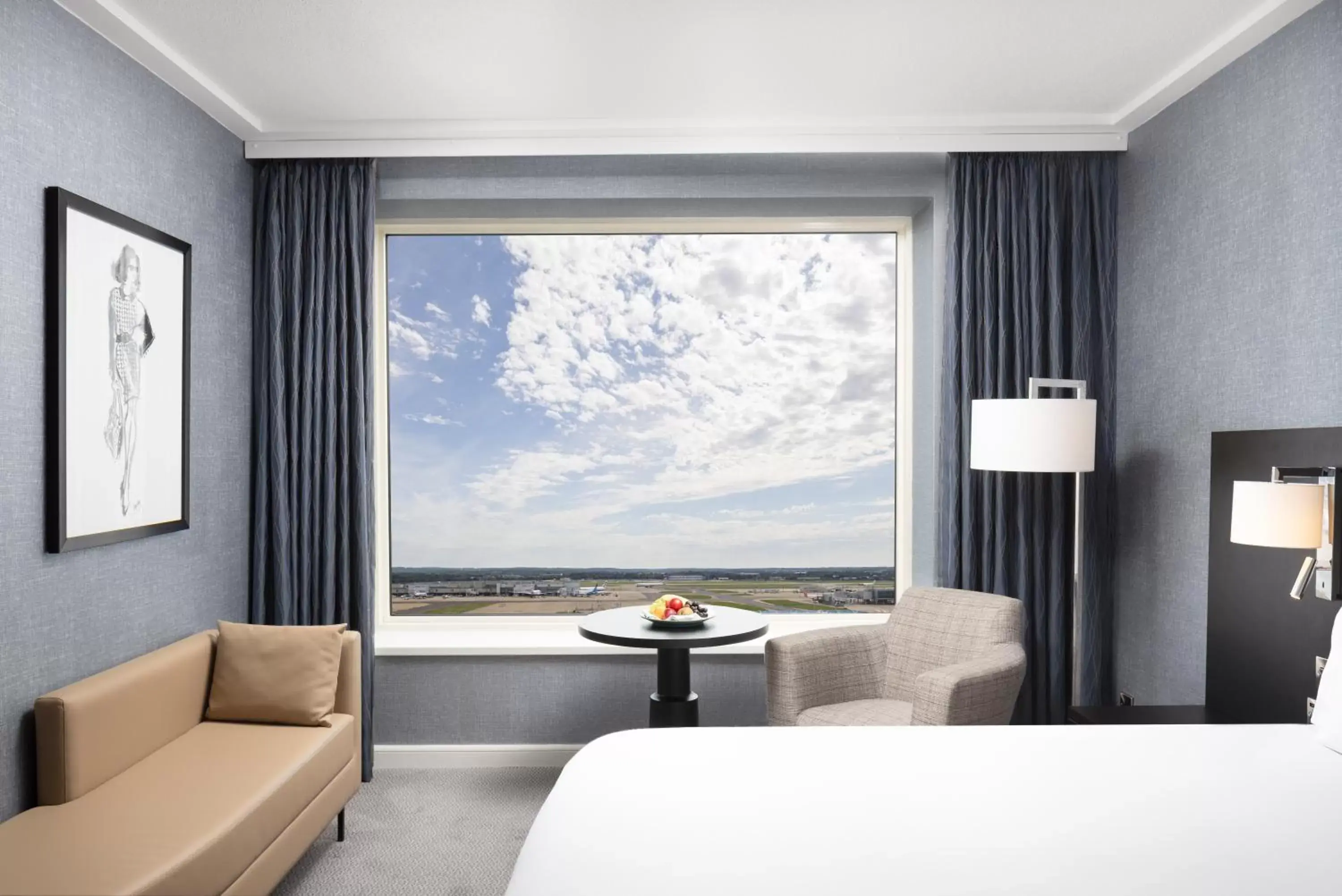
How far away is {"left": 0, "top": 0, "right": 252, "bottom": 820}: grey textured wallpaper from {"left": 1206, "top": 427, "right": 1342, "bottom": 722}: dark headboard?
3.47 m

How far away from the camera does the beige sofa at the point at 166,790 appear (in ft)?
6.32

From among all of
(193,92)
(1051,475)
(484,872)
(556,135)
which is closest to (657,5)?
(556,135)

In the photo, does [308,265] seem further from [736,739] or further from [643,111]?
[736,739]

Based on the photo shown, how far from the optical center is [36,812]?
219 centimetres

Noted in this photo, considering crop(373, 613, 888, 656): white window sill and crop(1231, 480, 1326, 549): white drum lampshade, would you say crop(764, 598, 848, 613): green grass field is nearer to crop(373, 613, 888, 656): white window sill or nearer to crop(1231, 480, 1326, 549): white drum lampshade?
crop(373, 613, 888, 656): white window sill

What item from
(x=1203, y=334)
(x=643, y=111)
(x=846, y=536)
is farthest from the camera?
(x=846, y=536)

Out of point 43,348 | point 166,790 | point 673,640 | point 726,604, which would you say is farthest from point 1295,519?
point 43,348

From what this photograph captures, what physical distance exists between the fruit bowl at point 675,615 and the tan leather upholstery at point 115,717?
1525mm

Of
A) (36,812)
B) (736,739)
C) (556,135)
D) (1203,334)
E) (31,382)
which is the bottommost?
(36,812)

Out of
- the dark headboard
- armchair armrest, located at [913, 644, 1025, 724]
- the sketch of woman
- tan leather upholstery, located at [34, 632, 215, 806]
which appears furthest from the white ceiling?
armchair armrest, located at [913, 644, 1025, 724]

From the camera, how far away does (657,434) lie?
4.05 metres

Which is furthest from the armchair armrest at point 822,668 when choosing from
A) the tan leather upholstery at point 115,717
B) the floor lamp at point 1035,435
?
the tan leather upholstery at point 115,717

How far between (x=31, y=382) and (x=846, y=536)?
10.1ft

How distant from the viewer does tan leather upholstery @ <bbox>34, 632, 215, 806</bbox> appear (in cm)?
226
